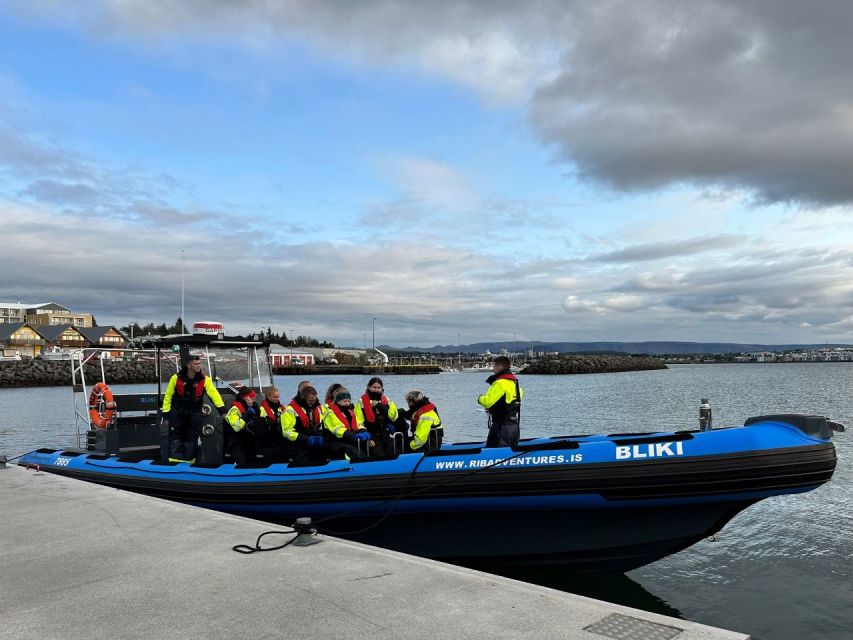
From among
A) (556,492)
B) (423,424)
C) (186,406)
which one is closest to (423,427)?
(423,424)

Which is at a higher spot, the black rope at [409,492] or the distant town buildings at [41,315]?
the distant town buildings at [41,315]

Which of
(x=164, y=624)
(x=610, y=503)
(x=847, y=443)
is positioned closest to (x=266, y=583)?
(x=164, y=624)

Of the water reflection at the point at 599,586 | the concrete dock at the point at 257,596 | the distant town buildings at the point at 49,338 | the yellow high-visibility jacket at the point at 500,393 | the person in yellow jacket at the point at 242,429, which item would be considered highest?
the distant town buildings at the point at 49,338

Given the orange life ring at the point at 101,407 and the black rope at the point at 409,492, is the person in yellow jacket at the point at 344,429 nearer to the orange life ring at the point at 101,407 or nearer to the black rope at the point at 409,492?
the black rope at the point at 409,492

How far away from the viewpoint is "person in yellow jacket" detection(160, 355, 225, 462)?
743 centimetres

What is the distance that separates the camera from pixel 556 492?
17.9 feet

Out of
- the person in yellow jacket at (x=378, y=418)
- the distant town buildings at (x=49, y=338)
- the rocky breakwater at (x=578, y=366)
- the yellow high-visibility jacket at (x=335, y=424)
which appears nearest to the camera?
the yellow high-visibility jacket at (x=335, y=424)

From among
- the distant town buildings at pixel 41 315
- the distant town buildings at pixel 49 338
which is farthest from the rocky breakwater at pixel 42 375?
the distant town buildings at pixel 41 315

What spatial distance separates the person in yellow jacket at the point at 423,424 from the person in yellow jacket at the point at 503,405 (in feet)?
1.81

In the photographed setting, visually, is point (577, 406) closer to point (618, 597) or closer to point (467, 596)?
point (618, 597)

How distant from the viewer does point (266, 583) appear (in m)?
3.83

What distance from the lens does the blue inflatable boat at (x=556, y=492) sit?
5.20 meters

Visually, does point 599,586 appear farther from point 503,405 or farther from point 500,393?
point 500,393

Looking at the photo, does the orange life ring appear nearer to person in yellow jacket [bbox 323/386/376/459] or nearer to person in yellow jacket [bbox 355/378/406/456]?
person in yellow jacket [bbox 323/386/376/459]
